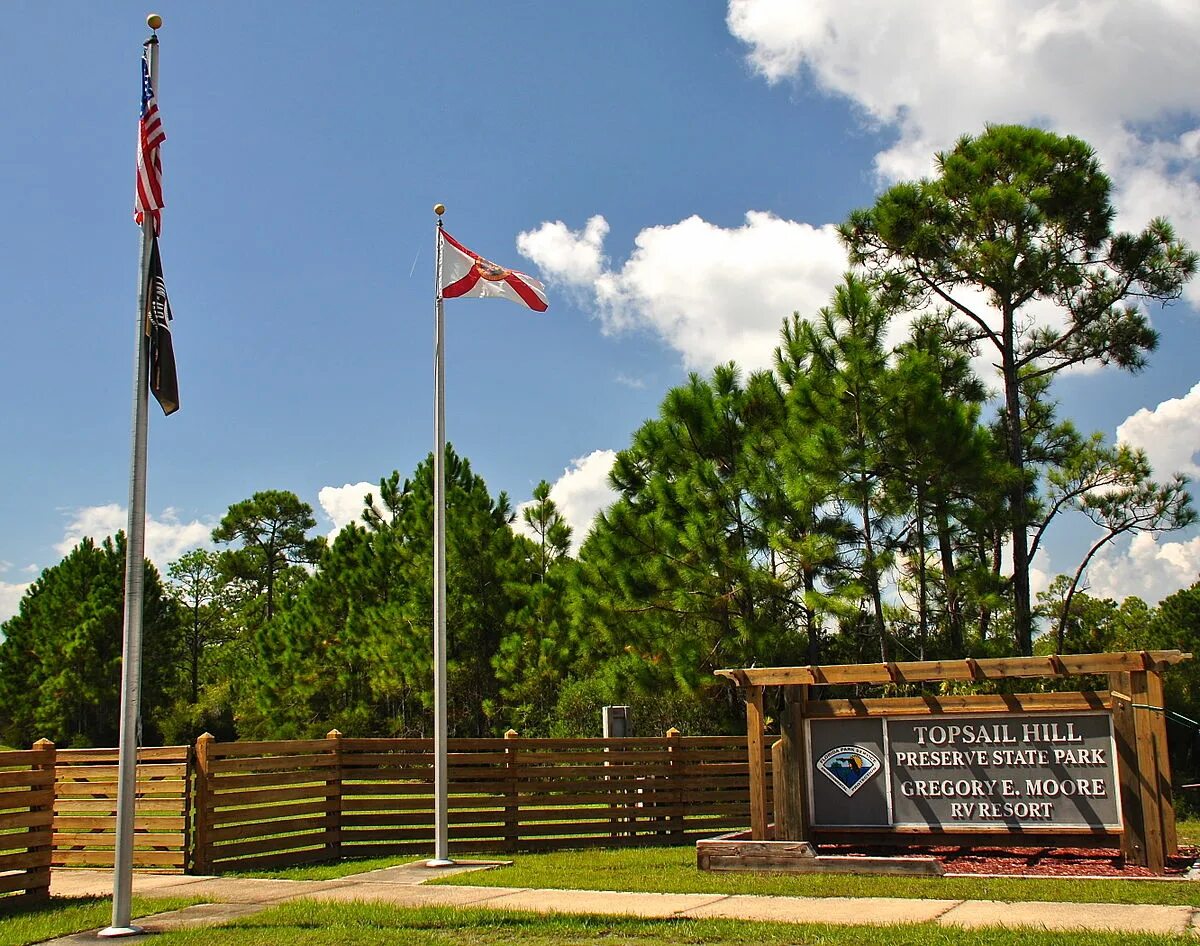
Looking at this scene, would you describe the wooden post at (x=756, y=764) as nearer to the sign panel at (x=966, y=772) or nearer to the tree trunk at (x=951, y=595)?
the sign panel at (x=966, y=772)

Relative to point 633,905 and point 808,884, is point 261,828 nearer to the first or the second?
point 633,905

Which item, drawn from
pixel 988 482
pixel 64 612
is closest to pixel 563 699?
pixel 988 482

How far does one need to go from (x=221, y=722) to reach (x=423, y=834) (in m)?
32.1

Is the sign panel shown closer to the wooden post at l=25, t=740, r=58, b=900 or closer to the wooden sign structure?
the wooden sign structure

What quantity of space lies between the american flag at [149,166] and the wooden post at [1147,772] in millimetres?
10026

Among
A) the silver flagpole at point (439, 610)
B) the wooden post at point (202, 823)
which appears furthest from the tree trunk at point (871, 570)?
the wooden post at point (202, 823)

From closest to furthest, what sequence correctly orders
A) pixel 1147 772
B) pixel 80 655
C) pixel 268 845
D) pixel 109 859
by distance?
pixel 1147 772, pixel 109 859, pixel 268 845, pixel 80 655

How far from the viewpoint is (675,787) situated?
15711mm

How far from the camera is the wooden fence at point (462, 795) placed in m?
12.2

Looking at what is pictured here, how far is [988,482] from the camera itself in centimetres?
1934

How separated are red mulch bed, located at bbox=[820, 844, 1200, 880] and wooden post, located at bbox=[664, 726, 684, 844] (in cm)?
349

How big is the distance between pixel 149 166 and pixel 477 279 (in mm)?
4535

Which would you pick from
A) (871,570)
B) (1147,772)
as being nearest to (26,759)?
(1147,772)

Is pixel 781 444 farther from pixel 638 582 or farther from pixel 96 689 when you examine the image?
pixel 96 689
